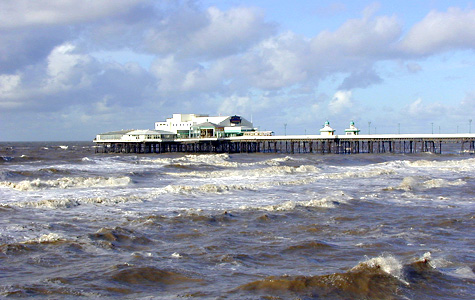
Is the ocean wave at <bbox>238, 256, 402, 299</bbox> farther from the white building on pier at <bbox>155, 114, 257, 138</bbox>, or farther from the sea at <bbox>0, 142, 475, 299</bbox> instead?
the white building on pier at <bbox>155, 114, 257, 138</bbox>

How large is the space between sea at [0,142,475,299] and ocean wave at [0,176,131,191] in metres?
1.57

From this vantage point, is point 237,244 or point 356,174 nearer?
point 237,244

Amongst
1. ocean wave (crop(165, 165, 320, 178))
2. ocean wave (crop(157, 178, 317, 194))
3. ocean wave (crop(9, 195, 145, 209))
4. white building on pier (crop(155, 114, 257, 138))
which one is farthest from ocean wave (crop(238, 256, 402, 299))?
white building on pier (crop(155, 114, 257, 138))

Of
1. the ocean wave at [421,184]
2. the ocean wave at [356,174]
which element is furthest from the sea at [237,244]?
the ocean wave at [356,174]

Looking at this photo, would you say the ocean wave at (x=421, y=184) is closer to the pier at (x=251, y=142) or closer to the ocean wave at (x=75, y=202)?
the ocean wave at (x=75, y=202)

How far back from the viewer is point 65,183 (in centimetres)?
3322

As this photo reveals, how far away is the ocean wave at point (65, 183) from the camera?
3099cm

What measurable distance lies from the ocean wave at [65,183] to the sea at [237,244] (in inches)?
61.9

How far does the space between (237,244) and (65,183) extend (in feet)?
66.5

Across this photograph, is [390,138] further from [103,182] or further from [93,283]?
[93,283]

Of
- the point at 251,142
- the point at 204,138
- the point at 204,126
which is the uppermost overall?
the point at 204,126

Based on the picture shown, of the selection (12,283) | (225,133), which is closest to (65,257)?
(12,283)

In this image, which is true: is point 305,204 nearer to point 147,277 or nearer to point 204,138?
point 147,277

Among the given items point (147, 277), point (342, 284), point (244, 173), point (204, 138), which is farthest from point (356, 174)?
point (204, 138)
